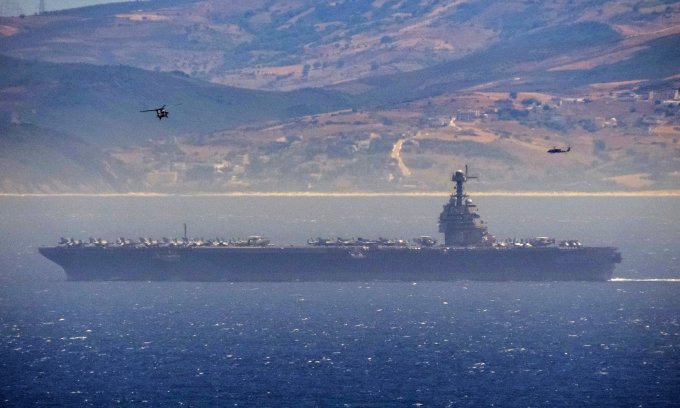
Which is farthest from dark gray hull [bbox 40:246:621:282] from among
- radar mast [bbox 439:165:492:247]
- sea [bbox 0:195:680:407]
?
radar mast [bbox 439:165:492:247]

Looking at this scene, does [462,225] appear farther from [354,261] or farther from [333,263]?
[333,263]

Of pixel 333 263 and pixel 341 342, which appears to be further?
pixel 333 263

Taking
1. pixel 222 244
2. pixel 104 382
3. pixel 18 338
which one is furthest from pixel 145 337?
pixel 222 244

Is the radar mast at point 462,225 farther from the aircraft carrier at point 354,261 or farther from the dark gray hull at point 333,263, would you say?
the dark gray hull at point 333,263

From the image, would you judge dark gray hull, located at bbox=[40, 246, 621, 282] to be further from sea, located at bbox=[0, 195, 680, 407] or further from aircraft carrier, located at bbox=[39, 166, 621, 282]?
sea, located at bbox=[0, 195, 680, 407]

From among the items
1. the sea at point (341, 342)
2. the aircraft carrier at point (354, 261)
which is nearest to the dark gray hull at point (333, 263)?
the aircraft carrier at point (354, 261)

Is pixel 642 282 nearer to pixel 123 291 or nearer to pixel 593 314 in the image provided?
pixel 593 314

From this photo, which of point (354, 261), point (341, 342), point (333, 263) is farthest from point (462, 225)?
point (341, 342)
